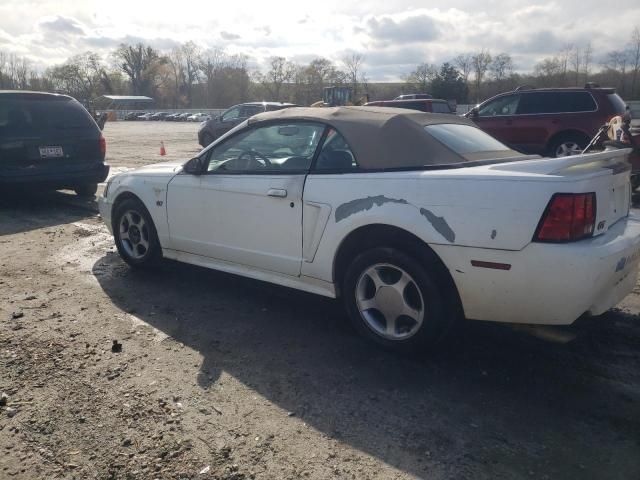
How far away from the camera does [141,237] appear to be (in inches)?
201

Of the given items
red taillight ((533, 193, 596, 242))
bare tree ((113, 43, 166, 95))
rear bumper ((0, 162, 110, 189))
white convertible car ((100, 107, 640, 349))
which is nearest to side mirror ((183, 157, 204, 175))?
white convertible car ((100, 107, 640, 349))

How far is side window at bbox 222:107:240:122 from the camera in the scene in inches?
766

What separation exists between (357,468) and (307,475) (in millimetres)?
229

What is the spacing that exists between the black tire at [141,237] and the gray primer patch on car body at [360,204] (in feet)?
7.08

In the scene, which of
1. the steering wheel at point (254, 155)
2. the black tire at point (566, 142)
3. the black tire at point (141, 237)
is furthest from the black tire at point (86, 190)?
the black tire at point (566, 142)

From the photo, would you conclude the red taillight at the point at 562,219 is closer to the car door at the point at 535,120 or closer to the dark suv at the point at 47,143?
the dark suv at the point at 47,143

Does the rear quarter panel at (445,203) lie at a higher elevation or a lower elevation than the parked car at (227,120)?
lower

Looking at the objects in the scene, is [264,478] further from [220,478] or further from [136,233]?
[136,233]

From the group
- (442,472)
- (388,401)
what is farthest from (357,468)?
(388,401)

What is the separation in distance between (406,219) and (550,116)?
967 cm

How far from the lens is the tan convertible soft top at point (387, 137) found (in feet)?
11.8

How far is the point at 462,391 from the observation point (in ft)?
10.1

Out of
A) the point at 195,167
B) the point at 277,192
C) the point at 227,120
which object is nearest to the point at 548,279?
the point at 277,192

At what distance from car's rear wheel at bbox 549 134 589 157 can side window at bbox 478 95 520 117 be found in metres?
1.23
